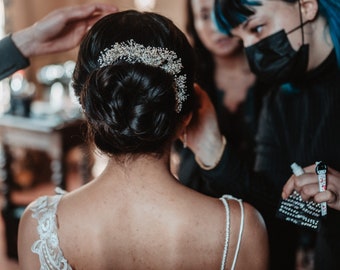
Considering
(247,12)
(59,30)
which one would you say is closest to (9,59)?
(59,30)

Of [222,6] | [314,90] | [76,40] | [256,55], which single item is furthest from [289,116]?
[76,40]

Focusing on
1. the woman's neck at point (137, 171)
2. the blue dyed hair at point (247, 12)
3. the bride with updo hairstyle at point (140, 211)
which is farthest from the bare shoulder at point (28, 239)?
the blue dyed hair at point (247, 12)

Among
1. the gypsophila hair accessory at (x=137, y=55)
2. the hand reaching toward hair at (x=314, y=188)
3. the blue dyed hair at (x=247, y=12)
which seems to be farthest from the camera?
the blue dyed hair at (x=247, y=12)

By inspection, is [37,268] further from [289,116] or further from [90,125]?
[289,116]

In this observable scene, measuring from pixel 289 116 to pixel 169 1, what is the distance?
3.68m

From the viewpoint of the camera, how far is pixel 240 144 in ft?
7.57

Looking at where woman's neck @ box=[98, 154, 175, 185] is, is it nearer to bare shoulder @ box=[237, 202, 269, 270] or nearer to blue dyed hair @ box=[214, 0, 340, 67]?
bare shoulder @ box=[237, 202, 269, 270]

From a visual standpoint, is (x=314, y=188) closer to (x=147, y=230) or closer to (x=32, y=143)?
(x=147, y=230)

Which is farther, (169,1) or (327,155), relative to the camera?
(169,1)

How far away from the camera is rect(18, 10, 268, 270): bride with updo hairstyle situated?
3.48ft

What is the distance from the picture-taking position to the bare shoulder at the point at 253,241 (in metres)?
1.09

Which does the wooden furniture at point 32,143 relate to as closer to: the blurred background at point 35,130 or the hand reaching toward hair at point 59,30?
the blurred background at point 35,130

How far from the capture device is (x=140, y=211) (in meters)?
1.08

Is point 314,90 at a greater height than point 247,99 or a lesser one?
greater
